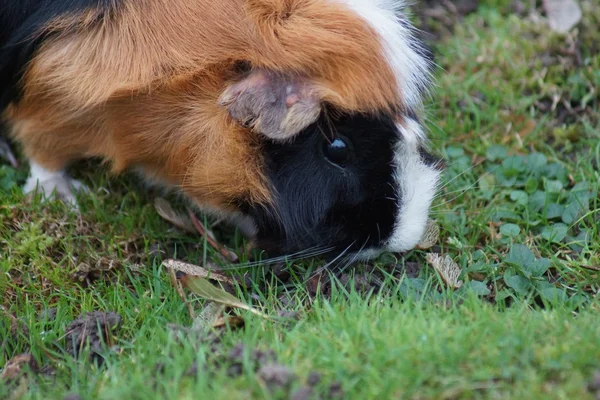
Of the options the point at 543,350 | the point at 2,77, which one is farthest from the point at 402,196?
the point at 2,77

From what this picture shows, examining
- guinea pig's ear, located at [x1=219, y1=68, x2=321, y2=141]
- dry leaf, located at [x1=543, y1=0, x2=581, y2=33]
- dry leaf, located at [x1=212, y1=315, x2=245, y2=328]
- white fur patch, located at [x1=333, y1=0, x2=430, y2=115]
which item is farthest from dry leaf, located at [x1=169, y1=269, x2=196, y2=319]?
dry leaf, located at [x1=543, y1=0, x2=581, y2=33]

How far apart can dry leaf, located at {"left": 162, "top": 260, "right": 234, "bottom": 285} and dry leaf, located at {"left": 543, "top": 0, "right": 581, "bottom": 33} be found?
2.24 meters

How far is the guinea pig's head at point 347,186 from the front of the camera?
2.35 metres

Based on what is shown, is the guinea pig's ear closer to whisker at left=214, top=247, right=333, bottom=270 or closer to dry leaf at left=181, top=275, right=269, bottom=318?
whisker at left=214, top=247, right=333, bottom=270

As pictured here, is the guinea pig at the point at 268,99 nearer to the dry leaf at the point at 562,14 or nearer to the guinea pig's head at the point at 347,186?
the guinea pig's head at the point at 347,186

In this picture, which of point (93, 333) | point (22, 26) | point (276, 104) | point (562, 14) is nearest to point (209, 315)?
point (93, 333)

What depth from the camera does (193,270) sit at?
8.56 ft

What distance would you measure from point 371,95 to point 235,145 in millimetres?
461

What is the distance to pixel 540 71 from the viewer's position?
11.7ft

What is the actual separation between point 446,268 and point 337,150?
2.01ft

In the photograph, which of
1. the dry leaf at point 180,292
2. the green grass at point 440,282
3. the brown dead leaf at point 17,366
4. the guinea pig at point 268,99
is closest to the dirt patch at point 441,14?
the green grass at point 440,282

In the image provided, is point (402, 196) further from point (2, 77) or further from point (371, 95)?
point (2, 77)

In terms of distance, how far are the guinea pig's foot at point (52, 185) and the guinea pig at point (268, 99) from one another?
1.76 feet

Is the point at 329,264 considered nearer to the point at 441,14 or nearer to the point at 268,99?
the point at 268,99
